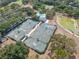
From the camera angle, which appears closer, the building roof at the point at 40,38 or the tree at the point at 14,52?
the tree at the point at 14,52

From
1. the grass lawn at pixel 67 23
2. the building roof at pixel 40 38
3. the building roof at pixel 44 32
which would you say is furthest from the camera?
the grass lawn at pixel 67 23

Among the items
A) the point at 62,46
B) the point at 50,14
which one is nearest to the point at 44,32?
the point at 62,46

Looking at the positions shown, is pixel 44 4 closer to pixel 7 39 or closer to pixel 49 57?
pixel 7 39

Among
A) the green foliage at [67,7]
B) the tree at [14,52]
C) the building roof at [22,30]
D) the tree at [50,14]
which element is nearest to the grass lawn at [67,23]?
the tree at [50,14]

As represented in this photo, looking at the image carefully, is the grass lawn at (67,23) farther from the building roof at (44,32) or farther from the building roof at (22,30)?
the building roof at (22,30)

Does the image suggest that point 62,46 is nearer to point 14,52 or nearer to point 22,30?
point 14,52

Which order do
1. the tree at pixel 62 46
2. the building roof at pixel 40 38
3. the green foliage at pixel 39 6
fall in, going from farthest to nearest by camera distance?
the green foliage at pixel 39 6, the building roof at pixel 40 38, the tree at pixel 62 46

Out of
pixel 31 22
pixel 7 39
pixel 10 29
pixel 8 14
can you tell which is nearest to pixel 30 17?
pixel 31 22
